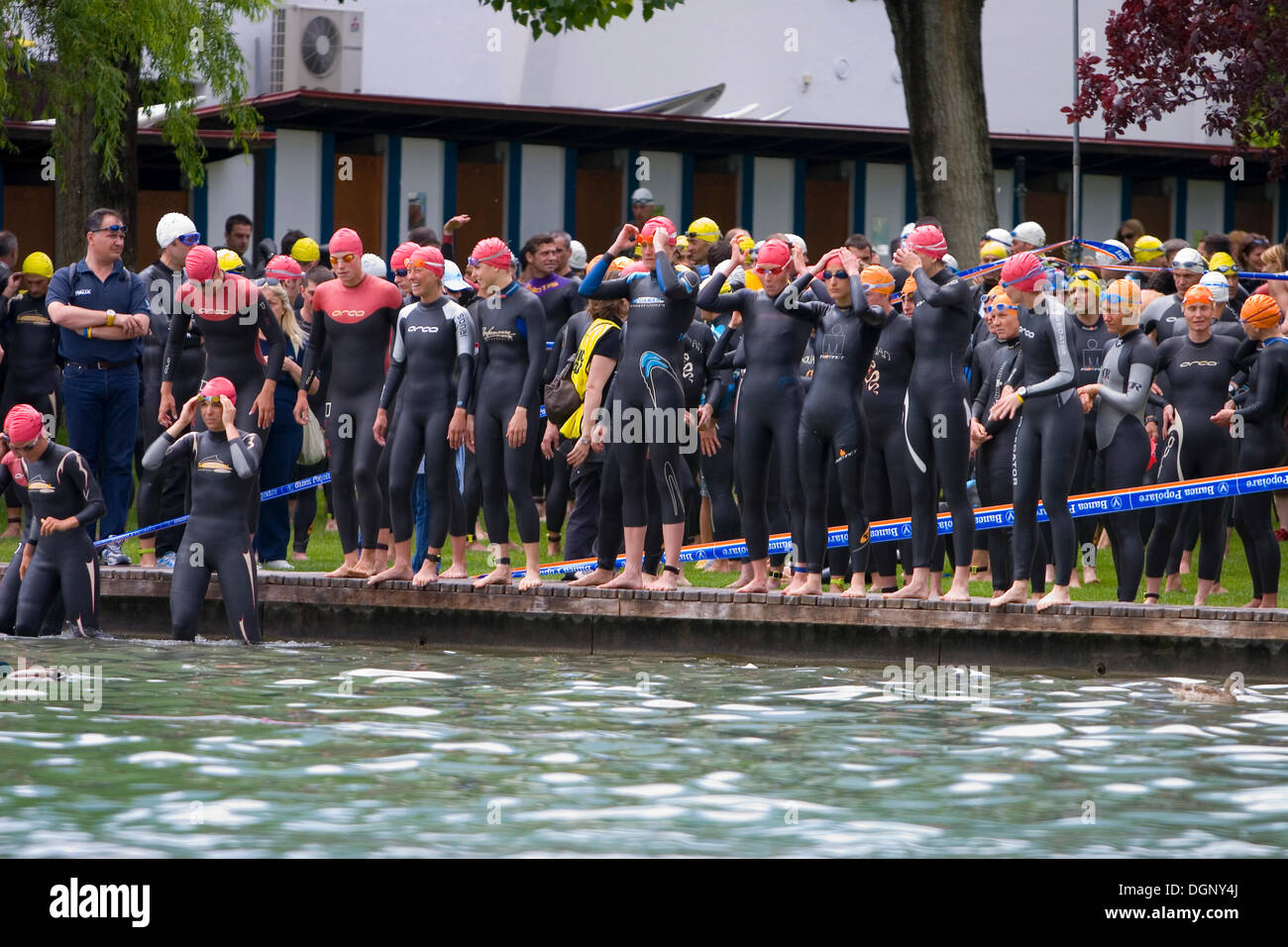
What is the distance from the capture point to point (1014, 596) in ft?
37.5

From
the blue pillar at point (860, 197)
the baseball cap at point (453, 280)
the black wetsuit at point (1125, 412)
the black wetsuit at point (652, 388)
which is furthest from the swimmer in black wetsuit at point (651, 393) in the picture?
the blue pillar at point (860, 197)

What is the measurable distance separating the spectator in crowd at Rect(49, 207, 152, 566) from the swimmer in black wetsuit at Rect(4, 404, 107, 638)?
63.3 inches

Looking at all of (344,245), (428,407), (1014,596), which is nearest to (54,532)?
(428,407)

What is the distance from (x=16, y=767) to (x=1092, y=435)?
7.43 metres

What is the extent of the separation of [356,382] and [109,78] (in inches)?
244

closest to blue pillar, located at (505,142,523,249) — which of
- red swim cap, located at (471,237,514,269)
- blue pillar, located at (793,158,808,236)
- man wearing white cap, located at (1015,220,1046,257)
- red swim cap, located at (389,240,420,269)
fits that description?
blue pillar, located at (793,158,808,236)

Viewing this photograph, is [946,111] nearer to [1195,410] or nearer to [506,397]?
[1195,410]

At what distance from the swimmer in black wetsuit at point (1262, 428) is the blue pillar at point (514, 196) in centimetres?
1364

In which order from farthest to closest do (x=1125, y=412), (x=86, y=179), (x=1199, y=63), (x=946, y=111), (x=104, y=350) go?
(x=1199, y=63)
(x=86, y=179)
(x=946, y=111)
(x=104, y=350)
(x=1125, y=412)

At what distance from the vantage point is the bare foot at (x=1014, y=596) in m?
11.3

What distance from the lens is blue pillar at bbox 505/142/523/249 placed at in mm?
25047

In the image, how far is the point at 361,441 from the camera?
12656mm

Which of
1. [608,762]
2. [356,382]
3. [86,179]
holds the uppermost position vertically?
[86,179]
